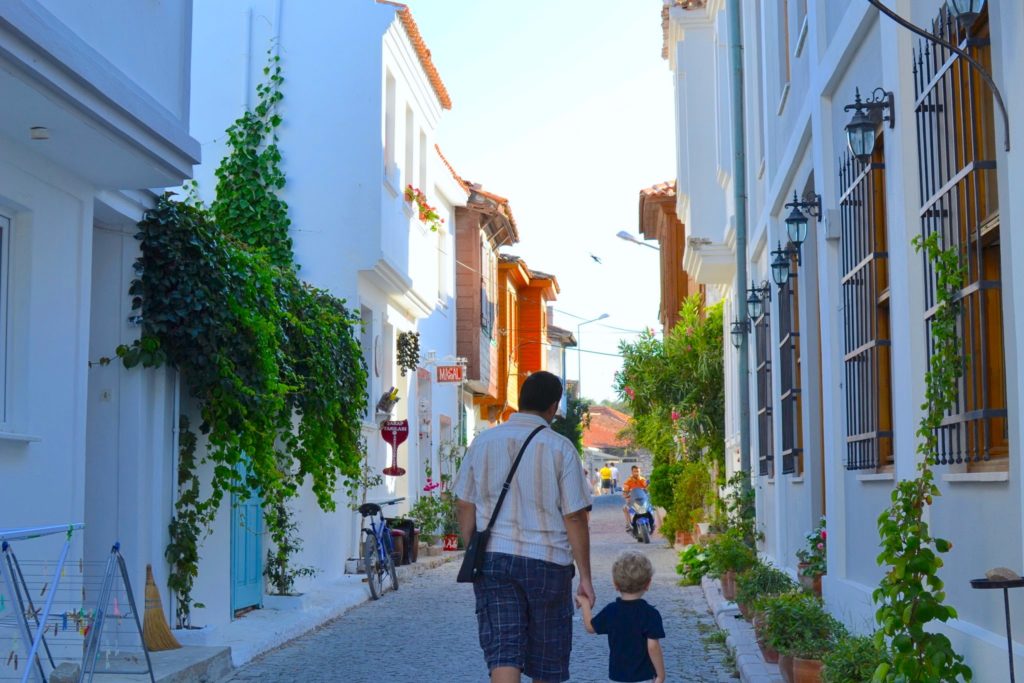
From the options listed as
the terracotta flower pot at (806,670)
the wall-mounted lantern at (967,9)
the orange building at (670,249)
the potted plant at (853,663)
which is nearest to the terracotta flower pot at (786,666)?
the terracotta flower pot at (806,670)

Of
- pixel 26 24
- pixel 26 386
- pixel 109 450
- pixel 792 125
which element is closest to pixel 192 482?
pixel 109 450

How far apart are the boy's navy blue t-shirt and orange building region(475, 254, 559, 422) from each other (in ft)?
90.7

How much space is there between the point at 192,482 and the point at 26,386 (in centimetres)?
254

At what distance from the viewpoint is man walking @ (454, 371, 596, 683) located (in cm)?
601

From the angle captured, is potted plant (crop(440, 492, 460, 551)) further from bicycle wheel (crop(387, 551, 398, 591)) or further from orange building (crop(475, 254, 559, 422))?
orange building (crop(475, 254, 559, 422))

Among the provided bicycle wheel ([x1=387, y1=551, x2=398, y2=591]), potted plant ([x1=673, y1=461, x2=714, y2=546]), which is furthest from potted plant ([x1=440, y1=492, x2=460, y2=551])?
bicycle wheel ([x1=387, y1=551, x2=398, y2=591])

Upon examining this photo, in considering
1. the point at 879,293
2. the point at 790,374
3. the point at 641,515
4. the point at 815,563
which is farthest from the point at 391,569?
the point at 641,515

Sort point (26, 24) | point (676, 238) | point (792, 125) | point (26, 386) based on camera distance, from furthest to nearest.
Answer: point (676, 238) < point (792, 125) < point (26, 386) < point (26, 24)

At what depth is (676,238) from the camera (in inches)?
1289

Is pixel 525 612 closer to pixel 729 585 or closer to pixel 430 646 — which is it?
pixel 430 646

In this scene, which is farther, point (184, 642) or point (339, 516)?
point (339, 516)

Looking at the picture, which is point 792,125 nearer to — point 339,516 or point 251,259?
point 251,259

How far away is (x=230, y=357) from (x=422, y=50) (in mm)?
9500

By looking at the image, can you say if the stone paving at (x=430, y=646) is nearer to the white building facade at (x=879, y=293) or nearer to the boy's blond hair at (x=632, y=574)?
the white building facade at (x=879, y=293)
